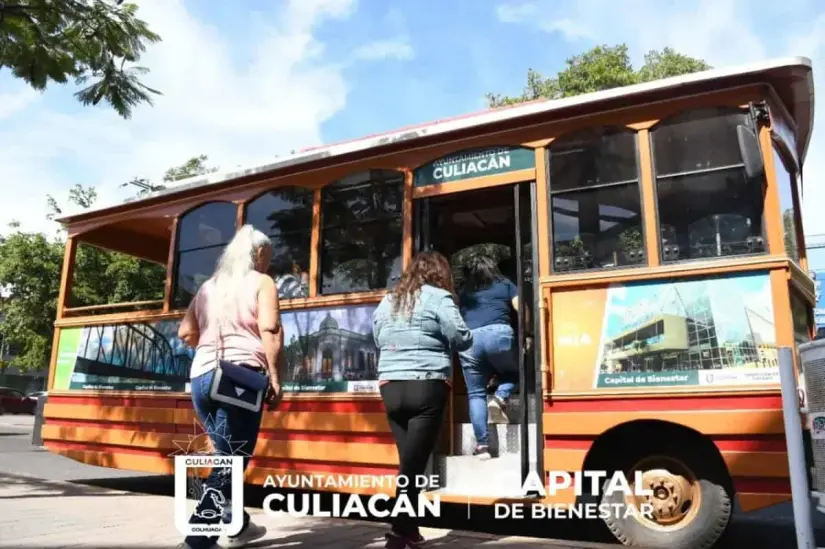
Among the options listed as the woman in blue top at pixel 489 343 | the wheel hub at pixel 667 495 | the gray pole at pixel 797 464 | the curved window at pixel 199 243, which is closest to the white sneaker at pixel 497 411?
the woman in blue top at pixel 489 343

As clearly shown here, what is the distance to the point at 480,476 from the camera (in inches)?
200

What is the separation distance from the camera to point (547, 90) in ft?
76.3

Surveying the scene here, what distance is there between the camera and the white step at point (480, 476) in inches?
194

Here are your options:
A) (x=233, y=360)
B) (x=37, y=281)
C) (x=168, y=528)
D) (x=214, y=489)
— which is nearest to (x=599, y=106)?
(x=233, y=360)

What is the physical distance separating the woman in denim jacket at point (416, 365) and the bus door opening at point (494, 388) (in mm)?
1483

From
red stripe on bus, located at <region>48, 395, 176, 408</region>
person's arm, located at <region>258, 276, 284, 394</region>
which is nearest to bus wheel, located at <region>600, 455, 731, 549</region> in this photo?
person's arm, located at <region>258, 276, 284, 394</region>

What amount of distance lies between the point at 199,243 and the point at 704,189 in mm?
4797

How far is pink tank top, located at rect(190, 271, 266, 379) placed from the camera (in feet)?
Answer: 11.3

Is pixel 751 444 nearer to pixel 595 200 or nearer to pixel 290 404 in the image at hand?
pixel 595 200

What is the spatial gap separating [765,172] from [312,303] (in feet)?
12.0

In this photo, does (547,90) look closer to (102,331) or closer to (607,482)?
(102,331)

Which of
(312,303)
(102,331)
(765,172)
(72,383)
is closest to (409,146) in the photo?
(312,303)

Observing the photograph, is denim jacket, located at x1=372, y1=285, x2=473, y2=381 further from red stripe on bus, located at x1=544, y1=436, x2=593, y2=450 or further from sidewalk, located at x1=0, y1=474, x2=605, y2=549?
red stripe on bus, located at x1=544, y1=436, x2=593, y2=450

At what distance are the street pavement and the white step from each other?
30 cm
